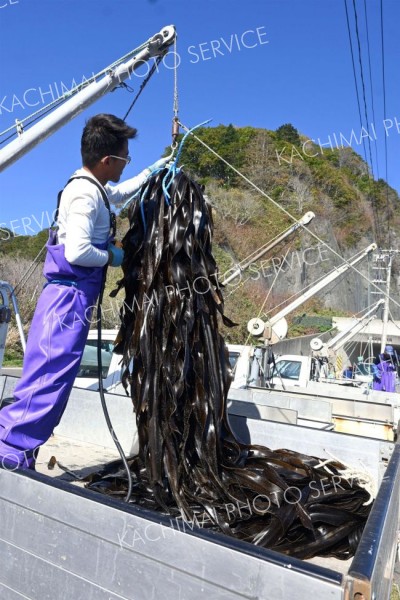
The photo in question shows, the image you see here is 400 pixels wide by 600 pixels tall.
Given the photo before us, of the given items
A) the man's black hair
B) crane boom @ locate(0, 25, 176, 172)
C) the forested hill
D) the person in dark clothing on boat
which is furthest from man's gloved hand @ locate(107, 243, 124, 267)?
the forested hill

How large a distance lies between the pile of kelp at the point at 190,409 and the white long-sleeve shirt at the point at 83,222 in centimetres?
21

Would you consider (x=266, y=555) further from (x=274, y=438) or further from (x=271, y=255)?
(x=271, y=255)

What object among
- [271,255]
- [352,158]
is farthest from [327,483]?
[352,158]

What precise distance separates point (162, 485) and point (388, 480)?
1.01 metres

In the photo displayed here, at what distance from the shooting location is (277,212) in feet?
122

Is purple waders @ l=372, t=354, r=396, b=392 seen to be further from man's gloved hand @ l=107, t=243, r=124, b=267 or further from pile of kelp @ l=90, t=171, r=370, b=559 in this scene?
man's gloved hand @ l=107, t=243, r=124, b=267

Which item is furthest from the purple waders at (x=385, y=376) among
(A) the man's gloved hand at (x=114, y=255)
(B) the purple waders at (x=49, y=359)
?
(B) the purple waders at (x=49, y=359)

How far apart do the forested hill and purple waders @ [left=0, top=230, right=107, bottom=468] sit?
22.5m

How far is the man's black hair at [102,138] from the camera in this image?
2.68 metres

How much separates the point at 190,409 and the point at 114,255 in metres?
0.83

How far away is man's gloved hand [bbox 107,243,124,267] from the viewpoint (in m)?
2.59

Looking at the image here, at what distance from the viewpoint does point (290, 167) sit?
41.5 metres

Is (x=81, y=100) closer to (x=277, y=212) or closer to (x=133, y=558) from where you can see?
(x=133, y=558)

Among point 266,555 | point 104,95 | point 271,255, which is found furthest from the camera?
point 271,255
